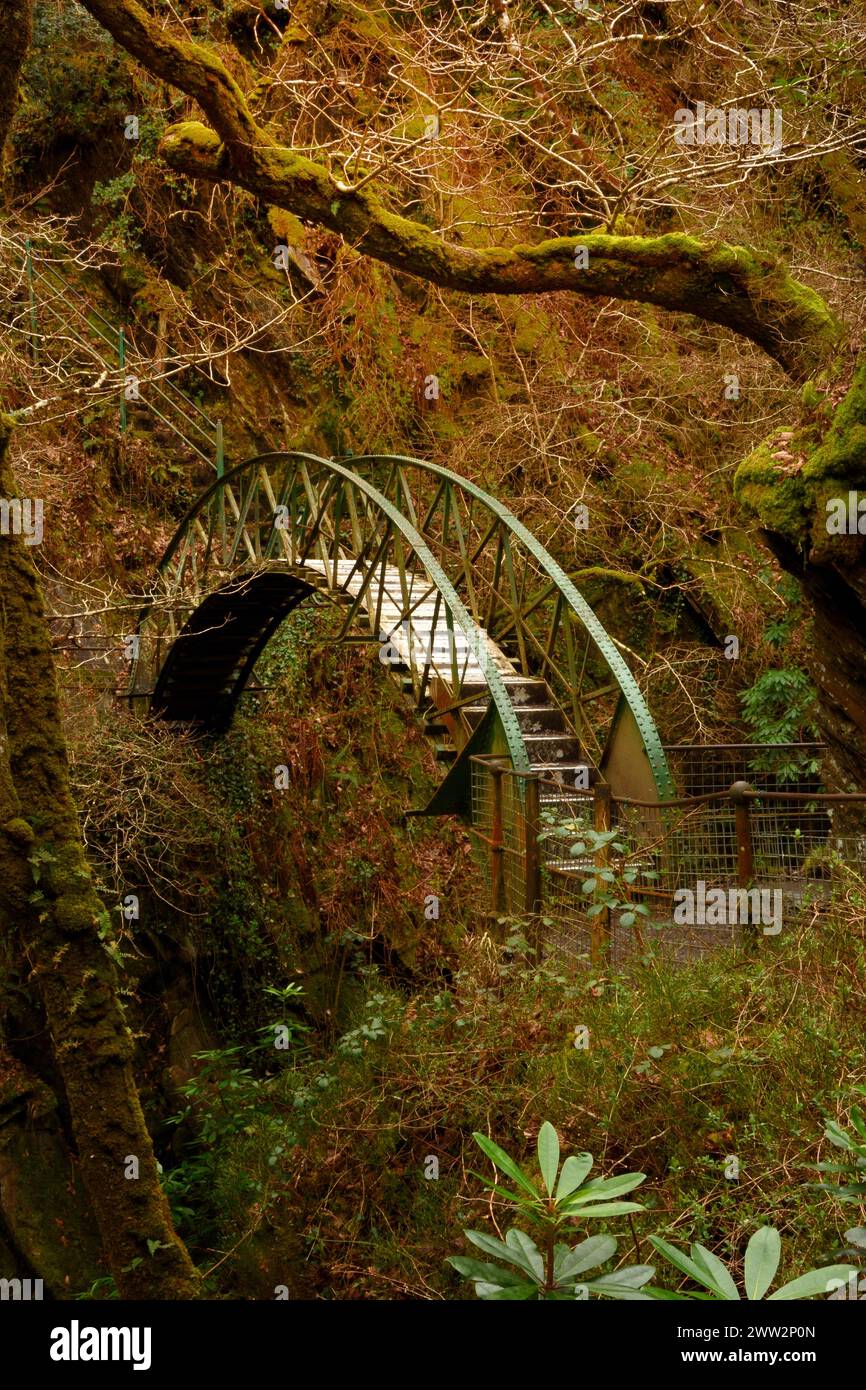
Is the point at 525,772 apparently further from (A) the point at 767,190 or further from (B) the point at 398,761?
(A) the point at 767,190

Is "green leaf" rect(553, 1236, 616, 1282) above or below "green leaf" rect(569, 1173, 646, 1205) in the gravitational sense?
below

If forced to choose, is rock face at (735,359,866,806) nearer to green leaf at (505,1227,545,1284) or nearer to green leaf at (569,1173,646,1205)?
green leaf at (569,1173,646,1205)

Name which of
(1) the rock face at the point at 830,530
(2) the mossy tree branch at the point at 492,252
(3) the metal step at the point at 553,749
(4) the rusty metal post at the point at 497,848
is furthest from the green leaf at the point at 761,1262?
(2) the mossy tree branch at the point at 492,252

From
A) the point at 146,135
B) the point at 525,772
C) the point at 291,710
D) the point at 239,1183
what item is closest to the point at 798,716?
the point at 291,710

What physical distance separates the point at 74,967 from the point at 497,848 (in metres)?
3.07

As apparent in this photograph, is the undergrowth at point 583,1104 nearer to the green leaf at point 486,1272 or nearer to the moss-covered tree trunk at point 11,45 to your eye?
the green leaf at point 486,1272

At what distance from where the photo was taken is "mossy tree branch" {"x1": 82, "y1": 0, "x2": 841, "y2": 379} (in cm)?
929

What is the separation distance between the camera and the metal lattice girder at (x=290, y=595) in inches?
388

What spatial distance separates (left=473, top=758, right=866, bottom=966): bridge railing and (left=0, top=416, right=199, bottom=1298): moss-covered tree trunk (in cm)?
245

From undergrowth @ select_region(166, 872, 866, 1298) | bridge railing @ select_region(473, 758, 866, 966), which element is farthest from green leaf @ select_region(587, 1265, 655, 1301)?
bridge railing @ select_region(473, 758, 866, 966)

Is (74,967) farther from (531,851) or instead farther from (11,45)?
(11,45)

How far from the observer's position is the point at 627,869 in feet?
21.3

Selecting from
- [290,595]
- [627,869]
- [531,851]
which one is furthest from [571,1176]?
[290,595]

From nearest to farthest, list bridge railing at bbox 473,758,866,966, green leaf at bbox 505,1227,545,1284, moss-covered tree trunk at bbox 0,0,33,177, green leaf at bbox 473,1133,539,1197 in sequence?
green leaf at bbox 473,1133,539,1197
green leaf at bbox 505,1227,545,1284
moss-covered tree trunk at bbox 0,0,33,177
bridge railing at bbox 473,758,866,966
